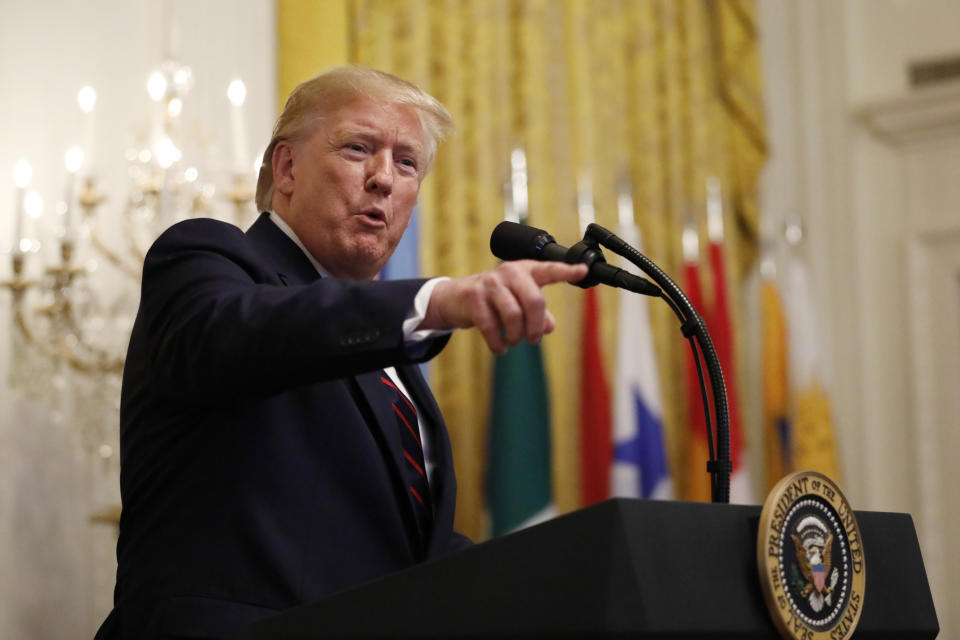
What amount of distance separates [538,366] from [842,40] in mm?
2936

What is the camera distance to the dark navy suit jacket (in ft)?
4.58

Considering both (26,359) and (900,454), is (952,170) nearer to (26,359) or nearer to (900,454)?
(900,454)

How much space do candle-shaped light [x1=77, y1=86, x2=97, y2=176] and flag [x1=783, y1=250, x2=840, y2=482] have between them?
387 centimetres

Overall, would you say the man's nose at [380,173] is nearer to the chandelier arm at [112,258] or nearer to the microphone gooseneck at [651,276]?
the microphone gooseneck at [651,276]

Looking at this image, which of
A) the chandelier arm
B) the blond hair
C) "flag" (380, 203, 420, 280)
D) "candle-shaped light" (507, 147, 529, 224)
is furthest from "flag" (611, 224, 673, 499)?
the blond hair

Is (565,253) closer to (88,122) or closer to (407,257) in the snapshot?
(88,122)

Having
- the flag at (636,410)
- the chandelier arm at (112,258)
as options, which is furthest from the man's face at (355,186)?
the flag at (636,410)

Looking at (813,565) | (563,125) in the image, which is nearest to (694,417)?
(563,125)

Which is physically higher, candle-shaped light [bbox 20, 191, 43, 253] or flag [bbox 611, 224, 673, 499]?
candle-shaped light [bbox 20, 191, 43, 253]

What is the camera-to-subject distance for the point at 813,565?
4.41ft

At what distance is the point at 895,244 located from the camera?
6.35 metres

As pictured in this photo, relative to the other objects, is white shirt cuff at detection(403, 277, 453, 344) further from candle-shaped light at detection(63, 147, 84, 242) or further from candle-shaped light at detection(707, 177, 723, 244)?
candle-shaped light at detection(707, 177, 723, 244)

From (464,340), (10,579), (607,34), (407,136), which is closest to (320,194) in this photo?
(407,136)

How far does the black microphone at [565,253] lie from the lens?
146cm
